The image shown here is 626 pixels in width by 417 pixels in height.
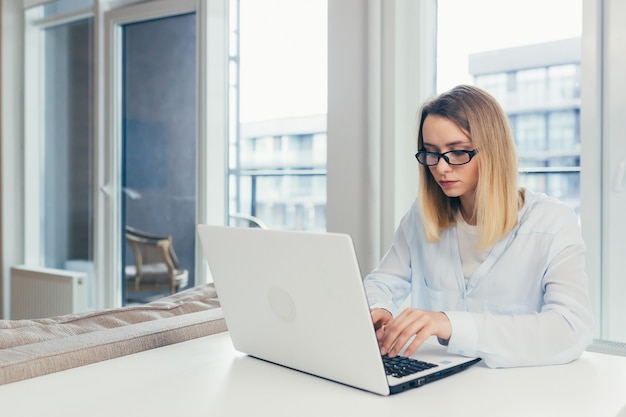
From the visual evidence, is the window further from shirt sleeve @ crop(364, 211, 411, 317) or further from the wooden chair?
the wooden chair

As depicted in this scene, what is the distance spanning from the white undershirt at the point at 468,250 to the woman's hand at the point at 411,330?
40 centimetres

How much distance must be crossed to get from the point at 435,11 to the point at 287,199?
1.36 metres

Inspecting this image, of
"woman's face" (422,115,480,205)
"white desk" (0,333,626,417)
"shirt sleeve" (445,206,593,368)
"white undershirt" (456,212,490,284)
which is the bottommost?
"white desk" (0,333,626,417)

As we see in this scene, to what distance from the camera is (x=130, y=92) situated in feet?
13.1

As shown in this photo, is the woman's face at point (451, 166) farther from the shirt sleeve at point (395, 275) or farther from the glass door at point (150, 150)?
the glass door at point (150, 150)

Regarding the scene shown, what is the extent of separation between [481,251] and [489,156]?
23 centimetres

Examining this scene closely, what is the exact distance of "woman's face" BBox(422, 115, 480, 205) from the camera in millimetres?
1579

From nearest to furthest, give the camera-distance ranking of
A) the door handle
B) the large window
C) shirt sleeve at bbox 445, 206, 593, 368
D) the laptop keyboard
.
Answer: the laptop keyboard, shirt sleeve at bbox 445, 206, 593, 368, the door handle, the large window

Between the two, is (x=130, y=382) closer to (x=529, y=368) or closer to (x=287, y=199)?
Answer: (x=529, y=368)

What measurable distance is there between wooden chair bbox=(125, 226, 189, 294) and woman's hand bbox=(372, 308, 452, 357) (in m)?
2.69

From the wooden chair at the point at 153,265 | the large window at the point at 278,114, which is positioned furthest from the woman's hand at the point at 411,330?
the wooden chair at the point at 153,265

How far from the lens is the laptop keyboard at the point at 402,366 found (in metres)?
1.14

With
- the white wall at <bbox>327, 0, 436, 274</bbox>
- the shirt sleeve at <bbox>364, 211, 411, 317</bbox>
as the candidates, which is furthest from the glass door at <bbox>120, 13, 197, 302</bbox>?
the shirt sleeve at <bbox>364, 211, 411, 317</bbox>

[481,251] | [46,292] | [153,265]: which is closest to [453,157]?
[481,251]
